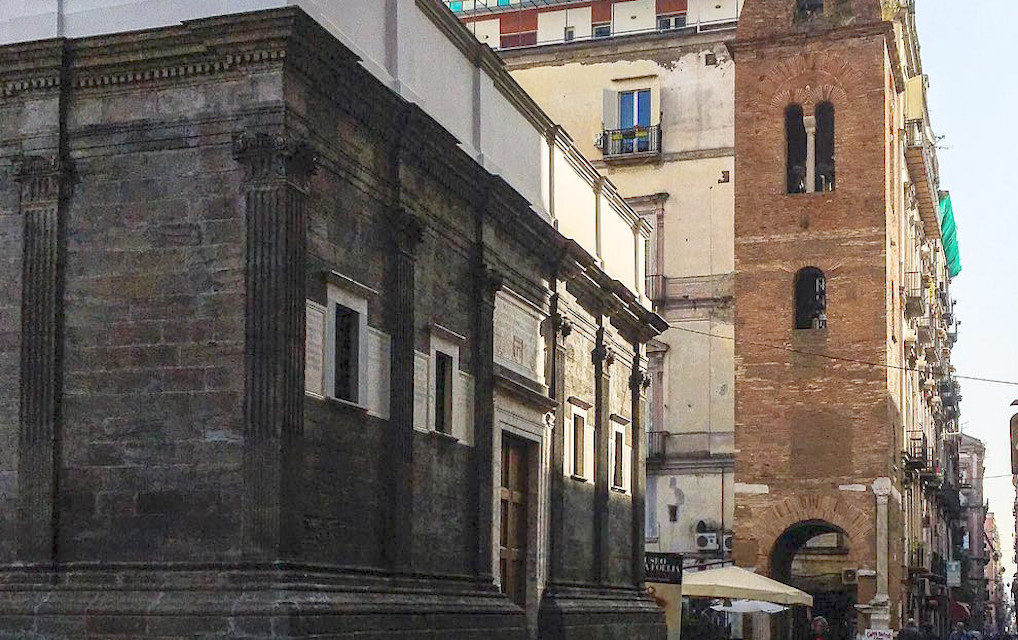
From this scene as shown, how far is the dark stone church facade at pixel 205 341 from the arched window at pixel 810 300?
81.1 ft

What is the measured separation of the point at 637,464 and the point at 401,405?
12406 mm

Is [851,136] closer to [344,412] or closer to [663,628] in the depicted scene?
[663,628]

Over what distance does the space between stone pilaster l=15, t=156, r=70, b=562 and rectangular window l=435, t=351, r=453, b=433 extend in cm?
550

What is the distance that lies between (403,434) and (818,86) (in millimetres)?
26064

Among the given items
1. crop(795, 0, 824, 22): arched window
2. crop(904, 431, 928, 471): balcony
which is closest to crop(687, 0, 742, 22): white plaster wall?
crop(795, 0, 824, 22): arched window

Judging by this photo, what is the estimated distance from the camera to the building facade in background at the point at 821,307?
135ft

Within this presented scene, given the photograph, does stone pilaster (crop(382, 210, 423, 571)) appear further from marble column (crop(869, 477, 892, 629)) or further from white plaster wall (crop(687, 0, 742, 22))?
white plaster wall (crop(687, 0, 742, 22))

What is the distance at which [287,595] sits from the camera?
16.1 meters

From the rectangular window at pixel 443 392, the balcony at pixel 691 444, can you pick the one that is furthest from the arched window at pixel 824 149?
the rectangular window at pixel 443 392

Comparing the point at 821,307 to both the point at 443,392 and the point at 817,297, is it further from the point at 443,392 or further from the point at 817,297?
the point at 443,392

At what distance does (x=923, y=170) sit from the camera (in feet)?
172

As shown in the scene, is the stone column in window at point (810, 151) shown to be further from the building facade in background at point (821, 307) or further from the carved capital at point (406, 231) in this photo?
the carved capital at point (406, 231)

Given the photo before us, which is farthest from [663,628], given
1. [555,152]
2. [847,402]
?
[847,402]

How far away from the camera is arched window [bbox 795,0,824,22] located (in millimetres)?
43250
